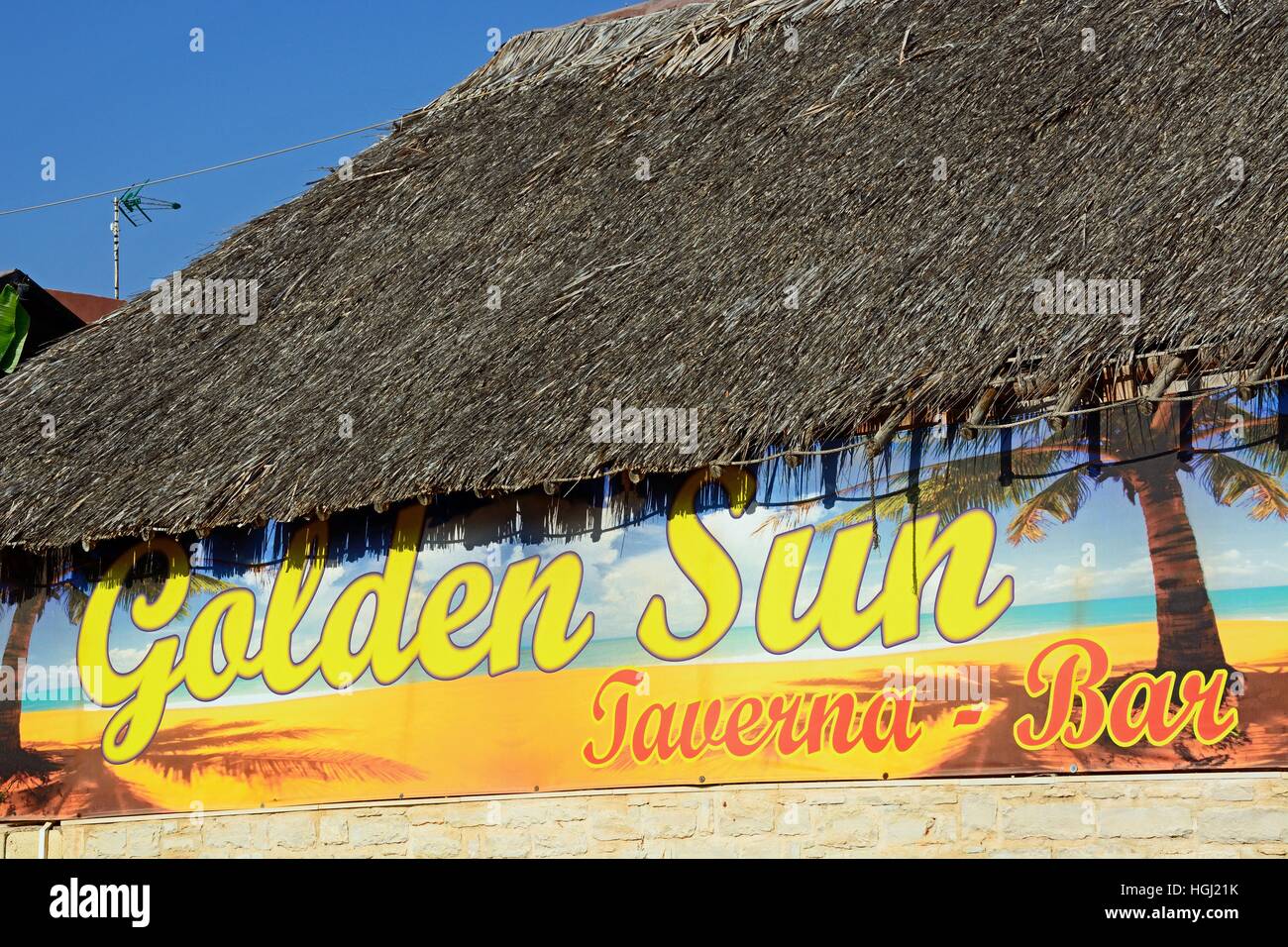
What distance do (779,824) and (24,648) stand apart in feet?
20.6

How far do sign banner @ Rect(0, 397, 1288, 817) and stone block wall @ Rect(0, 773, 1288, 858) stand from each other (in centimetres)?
12

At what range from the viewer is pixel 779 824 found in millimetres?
8758

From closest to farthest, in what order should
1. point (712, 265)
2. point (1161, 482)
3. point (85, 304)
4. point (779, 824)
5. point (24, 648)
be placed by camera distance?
point (1161, 482), point (779, 824), point (712, 265), point (24, 648), point (85, 304)

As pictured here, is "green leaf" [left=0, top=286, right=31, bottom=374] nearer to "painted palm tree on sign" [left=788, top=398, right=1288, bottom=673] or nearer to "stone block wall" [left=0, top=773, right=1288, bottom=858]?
"stone block wall" [left=0, top=773, right=1288, bottom=858]

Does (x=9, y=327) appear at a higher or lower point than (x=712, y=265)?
higher

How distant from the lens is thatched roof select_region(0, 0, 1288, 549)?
845cm

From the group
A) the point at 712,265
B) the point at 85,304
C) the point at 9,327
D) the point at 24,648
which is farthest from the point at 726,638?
the point at 85,304

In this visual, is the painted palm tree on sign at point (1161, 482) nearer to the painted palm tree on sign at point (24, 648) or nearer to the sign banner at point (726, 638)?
the sign banner at point (726, 638)

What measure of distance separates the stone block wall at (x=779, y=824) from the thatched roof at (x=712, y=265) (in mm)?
1951

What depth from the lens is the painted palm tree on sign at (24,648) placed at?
38.2ft

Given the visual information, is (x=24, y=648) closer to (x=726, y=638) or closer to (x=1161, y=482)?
(x=726, y=638)
